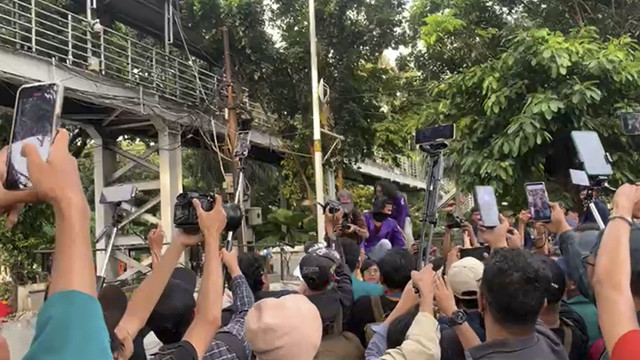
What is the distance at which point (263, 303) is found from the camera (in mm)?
1869

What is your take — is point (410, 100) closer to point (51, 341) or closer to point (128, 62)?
point (128, 62)

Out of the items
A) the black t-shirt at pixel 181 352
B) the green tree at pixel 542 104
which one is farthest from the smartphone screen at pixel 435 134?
the green tree at pixel 542 104

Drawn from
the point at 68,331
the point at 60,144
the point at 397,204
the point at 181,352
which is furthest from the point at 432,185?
the point at 397,204

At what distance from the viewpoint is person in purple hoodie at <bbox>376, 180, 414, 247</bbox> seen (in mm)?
5792

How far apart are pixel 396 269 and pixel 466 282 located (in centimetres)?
55

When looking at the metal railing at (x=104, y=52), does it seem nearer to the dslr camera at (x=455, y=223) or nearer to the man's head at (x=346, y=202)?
the man's head at (x=346, y=202)

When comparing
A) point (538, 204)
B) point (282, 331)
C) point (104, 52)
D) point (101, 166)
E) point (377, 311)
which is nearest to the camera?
point (282, 331)

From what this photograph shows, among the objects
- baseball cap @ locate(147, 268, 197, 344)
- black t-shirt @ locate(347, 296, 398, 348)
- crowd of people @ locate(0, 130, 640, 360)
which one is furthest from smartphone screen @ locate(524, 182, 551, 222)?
baseball cap @ locate(147, 268, 197, 344)

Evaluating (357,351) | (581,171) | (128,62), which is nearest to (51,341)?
(357,351)

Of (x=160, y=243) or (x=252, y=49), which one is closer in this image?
(x=160, y=243)

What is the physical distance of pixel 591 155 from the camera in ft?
9.61

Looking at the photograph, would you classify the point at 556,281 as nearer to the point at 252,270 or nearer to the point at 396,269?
the point at 396,269

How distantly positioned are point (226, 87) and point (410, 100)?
5235 millimetres

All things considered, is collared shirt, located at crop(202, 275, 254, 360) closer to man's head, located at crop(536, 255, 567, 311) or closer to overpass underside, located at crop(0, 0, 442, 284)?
man's head, located at crop(536, 255, 567, 311)
